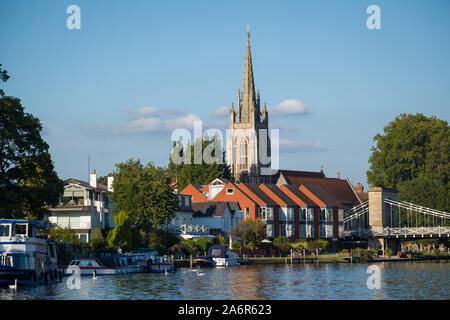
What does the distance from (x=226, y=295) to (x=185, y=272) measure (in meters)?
26.3

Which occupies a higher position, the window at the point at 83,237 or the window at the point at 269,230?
the window at the point at 269,230

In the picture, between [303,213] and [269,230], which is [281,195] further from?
[269,230]

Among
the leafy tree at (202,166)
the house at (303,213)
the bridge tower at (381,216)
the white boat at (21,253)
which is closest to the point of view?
the white boat at (21,253)

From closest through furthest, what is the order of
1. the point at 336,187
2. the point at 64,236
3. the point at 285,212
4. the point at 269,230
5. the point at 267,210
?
1. the point at 64,236
2. the point at 269,230
3. the point at 267,210
4. the point at 285,212
5. the point at 336,187

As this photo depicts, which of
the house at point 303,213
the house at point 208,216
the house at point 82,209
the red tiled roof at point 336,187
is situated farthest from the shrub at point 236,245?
the red tiled roof at point 336,187

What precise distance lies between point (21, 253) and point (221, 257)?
38433 millimetres

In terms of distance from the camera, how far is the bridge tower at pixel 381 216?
437 feet

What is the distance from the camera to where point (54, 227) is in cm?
8850

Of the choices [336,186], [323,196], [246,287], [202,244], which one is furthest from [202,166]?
[246,287]

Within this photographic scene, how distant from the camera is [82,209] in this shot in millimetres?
89062

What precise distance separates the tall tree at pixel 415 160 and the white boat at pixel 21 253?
298ft

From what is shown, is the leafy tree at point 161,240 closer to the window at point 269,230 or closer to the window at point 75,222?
the window at point 75,222
